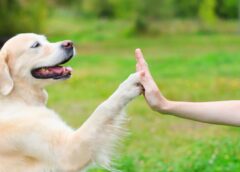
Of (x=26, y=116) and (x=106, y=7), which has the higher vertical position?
(x=26, y=116)

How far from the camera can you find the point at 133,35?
144 ft

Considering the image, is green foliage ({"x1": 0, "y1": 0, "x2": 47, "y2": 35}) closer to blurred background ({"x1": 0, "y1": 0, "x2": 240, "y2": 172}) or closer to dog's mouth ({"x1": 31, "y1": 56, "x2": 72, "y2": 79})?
blurred background ({"x1": 0, "y1": 0, "x2": 240, "y2": 172})

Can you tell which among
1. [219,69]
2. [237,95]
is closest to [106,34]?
[219,69]

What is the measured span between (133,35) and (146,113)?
31.1 meters

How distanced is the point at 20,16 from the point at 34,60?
31598 mm

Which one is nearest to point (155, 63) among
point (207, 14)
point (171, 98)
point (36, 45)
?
point (171, 98)

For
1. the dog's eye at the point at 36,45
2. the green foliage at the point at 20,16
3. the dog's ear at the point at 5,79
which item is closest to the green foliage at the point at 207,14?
the green foliage at the point at 20,16

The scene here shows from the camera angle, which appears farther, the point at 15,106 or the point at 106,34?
the point at 106,34

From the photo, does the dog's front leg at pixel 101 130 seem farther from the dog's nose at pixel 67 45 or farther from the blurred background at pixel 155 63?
the dog's nose at pixel 67 45

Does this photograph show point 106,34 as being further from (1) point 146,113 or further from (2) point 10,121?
(2) point 10,121

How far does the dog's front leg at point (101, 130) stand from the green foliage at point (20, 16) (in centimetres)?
3088

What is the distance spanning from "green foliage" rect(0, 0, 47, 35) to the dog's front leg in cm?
3088

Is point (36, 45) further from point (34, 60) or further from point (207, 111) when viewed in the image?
point (207, 111)

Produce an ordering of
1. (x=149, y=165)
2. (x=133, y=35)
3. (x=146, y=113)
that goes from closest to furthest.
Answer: (x=149, y=165) → (x=146, y=113) → (x=133, y=35)
